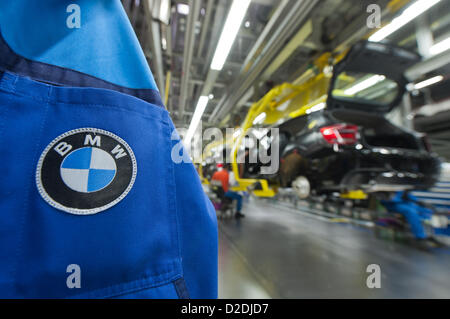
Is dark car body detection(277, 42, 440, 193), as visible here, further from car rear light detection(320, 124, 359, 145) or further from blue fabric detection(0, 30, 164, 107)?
blue fabric detection(0, 30, 164, 107)

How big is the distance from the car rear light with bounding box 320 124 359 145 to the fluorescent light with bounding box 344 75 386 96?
829mm

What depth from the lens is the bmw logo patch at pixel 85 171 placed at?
0.33 meters

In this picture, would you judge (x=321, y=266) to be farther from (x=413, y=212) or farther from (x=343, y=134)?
(x=413, y=212)

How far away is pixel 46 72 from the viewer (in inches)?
14.7

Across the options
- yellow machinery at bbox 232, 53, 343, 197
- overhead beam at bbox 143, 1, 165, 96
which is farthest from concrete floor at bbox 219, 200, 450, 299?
overhead beam at bbox 143, 1, 165, 96

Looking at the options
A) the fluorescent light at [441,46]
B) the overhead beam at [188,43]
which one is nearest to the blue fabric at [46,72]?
the overhead beam at [188,43]

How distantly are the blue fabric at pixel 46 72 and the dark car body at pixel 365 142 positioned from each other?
2.33 meters

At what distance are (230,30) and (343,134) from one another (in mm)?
1683

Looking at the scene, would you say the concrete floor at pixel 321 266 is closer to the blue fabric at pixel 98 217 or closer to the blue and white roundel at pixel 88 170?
the blue fabric at pixel 98 217

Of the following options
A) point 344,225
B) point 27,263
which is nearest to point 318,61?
point 344,225

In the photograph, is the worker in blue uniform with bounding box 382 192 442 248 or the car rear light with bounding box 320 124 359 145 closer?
the car rear light with bounding box 320 124 359 145

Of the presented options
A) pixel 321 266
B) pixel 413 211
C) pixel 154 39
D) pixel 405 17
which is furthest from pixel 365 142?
pixel 154 39

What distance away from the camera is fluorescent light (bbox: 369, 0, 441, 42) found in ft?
5.42
